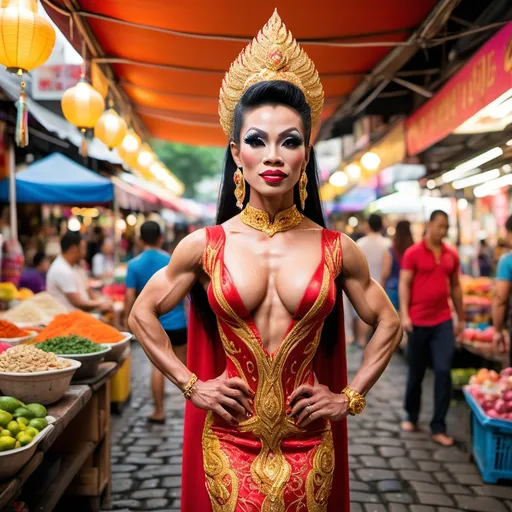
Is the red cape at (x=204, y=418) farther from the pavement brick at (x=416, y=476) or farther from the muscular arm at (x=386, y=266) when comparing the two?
the muscular arm at (x=386, y=266)

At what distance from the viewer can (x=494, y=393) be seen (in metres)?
5.37

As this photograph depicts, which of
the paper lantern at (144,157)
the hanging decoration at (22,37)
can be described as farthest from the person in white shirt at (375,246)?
the hanging decoration at (22,37)

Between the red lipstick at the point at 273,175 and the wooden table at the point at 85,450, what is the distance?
187cm

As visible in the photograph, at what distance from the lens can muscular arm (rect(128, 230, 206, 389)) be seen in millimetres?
2627

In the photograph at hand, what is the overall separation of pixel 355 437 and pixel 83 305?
3236 millimetres

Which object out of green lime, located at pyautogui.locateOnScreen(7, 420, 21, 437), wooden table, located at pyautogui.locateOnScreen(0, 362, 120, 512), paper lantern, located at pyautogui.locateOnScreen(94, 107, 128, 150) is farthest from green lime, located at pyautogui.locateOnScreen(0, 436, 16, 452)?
paper lantern, located at pyautogui.locateOnScreen(94, 107, 128, 150)

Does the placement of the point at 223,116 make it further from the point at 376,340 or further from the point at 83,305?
the point at 83,305

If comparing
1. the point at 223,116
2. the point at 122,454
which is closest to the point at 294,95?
the point at 223,116

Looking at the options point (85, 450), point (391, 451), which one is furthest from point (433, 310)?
point (85, 450)

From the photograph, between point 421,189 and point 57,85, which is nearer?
point 57,85

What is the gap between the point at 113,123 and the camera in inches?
301

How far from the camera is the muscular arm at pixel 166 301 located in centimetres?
263

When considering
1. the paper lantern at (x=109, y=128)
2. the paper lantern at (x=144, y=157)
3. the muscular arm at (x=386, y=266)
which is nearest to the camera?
the paper lantern at (x=109, y=128)

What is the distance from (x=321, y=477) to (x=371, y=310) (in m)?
0.74
